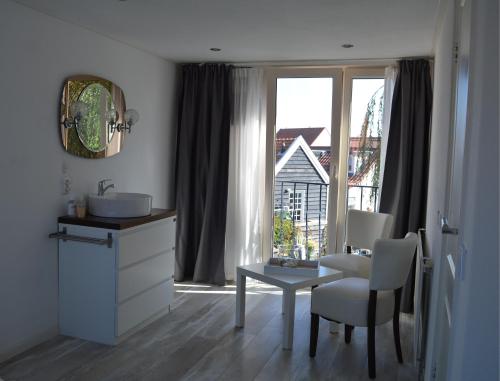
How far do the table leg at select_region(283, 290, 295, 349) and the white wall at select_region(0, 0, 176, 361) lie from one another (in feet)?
5.39

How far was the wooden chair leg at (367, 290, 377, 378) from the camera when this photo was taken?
117 inches

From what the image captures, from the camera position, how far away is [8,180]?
Answer: 300 cm

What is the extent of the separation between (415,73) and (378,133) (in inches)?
24.7

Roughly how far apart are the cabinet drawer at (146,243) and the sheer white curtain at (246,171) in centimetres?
107

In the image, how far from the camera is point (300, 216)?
5055 millimetres

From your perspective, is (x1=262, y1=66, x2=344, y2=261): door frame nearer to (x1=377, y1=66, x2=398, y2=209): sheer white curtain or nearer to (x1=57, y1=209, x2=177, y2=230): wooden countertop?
(x1=377, y1=66, x2=398, y2=209): sheer white curtain

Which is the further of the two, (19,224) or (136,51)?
(136,51)

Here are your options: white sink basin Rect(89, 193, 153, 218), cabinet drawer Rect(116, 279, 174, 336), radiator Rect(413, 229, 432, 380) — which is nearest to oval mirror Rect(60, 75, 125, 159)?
white sink basin Rect(89, 193, 153, 218)

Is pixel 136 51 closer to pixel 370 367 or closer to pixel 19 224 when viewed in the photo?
pixel 19 224

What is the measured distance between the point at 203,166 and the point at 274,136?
2.57 feet

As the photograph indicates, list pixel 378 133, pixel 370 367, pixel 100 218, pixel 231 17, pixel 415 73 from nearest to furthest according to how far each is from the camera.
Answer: pixel 370 367 → pixel 231 17 → pixel 100 218 → pixel 415 73 → pixel 378 133

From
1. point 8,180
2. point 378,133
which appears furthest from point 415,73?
point 8,180

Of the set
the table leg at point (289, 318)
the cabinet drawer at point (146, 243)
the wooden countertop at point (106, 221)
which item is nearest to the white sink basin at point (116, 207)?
the wooden countertop at point (106, 221)

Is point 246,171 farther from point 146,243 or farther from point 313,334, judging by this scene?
point 313,334
